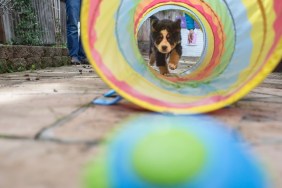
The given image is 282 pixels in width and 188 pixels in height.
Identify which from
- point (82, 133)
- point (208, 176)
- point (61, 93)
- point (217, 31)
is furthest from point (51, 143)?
point (217, 31)

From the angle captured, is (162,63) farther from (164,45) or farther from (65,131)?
(65,131)

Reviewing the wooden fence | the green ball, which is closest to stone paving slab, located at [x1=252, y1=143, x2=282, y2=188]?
the green ball

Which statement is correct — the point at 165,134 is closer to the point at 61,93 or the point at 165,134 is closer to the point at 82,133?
the point at 82,133

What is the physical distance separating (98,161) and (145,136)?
0.14 m

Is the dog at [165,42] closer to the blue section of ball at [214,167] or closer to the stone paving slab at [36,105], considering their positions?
the stone paving slab at [36,105]

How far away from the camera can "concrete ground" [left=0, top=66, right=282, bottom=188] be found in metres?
0.78

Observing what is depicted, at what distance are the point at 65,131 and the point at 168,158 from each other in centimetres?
55

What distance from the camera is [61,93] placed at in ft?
6.50

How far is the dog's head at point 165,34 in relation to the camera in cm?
350

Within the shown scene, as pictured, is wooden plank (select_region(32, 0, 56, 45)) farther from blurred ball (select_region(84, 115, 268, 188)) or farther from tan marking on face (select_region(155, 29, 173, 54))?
blurred ball (select_region(84, 115, 268, 188))

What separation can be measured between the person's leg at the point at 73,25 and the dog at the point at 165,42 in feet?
5.03

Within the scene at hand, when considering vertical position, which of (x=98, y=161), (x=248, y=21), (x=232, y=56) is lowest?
(x=98, y=161)

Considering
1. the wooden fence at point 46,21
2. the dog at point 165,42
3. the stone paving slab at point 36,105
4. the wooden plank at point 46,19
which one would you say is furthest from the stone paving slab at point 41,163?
the wooden plank at point 46,19

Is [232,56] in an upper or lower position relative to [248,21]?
lower
